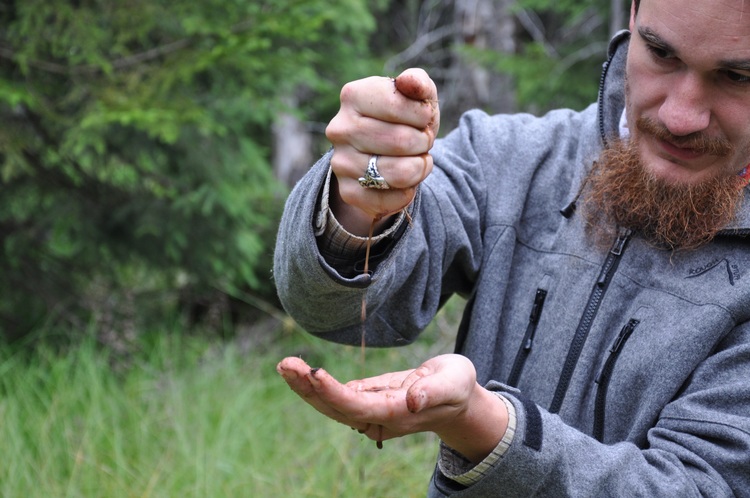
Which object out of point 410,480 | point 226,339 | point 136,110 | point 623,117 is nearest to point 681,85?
point 623,117

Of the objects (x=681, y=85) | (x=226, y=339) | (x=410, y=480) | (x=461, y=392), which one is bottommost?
(x=226, y=339)

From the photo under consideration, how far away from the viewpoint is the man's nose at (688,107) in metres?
1.74

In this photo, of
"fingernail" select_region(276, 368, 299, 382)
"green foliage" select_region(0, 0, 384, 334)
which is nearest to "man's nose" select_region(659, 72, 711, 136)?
"fingernail" select_region(276, 368, 299, 382)

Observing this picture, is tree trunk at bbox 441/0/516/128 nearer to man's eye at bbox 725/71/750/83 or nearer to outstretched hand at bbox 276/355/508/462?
man's eye at bbox 725/71/750/83

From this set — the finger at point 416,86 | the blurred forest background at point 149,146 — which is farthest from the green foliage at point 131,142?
the finger at point 416,86

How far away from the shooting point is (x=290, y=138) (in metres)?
8.25

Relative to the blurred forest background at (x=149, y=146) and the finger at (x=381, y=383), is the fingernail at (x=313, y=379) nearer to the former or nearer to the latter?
the finger at (x=381, y=383)

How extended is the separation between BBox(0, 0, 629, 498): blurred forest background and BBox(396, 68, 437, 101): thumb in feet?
6.78

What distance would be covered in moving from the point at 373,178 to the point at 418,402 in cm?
42

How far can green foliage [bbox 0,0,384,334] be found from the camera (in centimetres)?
417

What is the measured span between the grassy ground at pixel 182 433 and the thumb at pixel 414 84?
207 cm

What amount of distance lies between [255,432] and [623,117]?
107 inches

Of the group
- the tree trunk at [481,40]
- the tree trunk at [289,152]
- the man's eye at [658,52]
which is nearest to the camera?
the man's eye at [658,52]

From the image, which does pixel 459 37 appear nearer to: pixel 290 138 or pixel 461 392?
pixel 290 138
